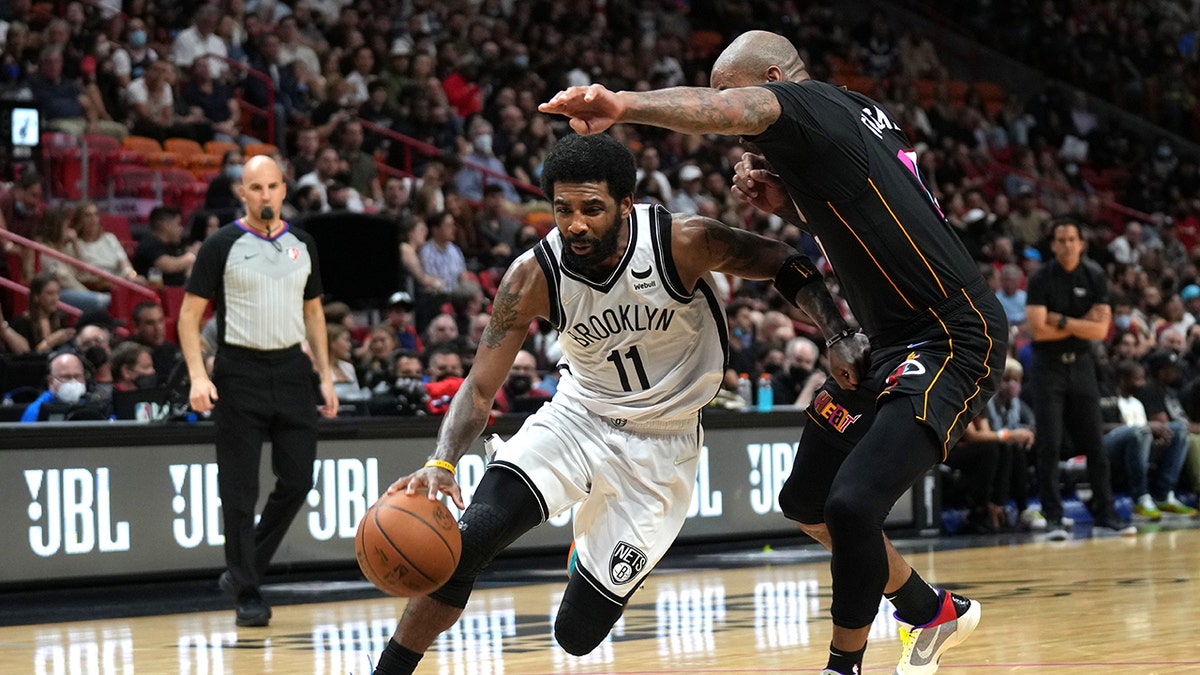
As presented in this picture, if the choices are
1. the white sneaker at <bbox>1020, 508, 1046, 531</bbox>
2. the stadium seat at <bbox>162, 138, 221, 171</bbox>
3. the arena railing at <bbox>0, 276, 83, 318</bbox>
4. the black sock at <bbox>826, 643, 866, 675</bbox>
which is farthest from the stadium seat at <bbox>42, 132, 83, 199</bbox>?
the black sock at <bbox>826, 643, 866, 675</bbox>

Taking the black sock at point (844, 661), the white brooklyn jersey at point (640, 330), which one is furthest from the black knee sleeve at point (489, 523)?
the black sock at point (844, 661)

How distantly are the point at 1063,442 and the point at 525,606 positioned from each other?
6.47 meters

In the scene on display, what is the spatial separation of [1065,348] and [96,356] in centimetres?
648

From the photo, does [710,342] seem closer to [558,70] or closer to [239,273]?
[239,273]

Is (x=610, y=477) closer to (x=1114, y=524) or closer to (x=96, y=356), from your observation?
(x=96, y=356)

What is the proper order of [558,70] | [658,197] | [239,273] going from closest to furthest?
[239,273]
[658,197]
[558,70]

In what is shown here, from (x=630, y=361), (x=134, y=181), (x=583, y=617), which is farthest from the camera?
(x=134, y=181)

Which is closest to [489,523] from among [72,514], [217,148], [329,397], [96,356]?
[329,397]

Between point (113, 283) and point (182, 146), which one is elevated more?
point (182, 146)

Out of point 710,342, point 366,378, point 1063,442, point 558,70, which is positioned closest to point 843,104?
point 710,342

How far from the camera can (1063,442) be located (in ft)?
43.4

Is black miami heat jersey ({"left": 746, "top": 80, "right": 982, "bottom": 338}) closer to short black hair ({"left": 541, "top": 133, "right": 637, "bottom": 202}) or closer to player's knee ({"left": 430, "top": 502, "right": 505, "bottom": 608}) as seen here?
short black hair ({"left": 541, "top": 133, "right": 637, "bottom": 202})

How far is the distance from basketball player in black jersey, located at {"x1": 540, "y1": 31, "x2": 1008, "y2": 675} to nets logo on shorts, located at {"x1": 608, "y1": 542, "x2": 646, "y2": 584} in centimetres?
62

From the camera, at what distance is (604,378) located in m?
5.07
